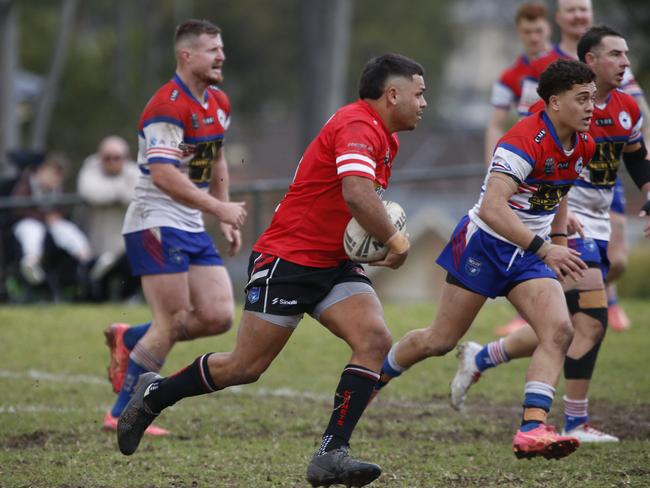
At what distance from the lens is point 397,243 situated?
6195mm

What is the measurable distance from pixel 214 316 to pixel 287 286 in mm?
1786

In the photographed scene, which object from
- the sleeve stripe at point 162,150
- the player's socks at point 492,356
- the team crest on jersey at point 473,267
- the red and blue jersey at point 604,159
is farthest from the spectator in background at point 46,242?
the team crest on jersey at point 473,267

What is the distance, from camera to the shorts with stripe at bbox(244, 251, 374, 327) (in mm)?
6406

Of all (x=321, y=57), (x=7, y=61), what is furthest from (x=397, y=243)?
(x=7, y=61)

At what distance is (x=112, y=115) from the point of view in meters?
36.2

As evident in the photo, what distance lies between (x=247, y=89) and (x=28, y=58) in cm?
1718

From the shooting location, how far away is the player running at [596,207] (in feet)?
25.5

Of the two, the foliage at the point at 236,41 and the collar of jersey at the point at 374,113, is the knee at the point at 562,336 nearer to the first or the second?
the collar of jersey at the point at 374,113

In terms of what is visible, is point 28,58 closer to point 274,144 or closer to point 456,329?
point 274,144

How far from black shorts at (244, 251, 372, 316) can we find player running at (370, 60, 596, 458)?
0.93 metres

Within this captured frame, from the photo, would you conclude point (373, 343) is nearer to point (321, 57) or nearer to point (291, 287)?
point (291, 287)

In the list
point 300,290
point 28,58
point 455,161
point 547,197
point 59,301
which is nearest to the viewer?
point 300,290

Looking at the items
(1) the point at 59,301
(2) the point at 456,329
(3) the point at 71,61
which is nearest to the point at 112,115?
(3) the point at 71,61

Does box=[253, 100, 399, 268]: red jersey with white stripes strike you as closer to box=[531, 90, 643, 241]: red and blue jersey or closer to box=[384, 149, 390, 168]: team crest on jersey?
box=[384, 149, 390, 168]: team crest on jersey
